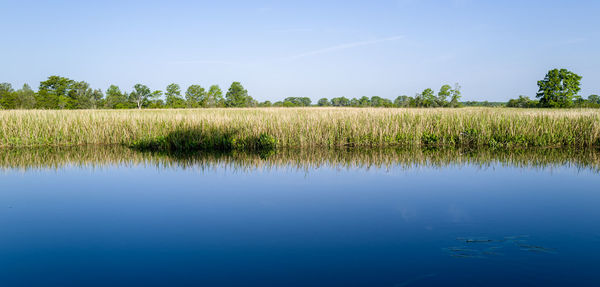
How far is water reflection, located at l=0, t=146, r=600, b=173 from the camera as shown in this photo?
27.5 ft

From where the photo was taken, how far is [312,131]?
11547 millimetres

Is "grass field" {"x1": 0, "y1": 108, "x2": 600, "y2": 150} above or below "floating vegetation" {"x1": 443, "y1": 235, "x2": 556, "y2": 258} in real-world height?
above

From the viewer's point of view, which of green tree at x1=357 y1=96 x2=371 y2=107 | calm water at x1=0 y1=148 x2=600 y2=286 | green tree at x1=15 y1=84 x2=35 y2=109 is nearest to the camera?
calm water at x1=0 y1=148 x2=600 y2=286

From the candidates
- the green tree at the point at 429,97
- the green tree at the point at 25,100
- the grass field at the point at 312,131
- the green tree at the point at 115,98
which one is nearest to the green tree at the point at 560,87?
the green tree at the point at 429,97

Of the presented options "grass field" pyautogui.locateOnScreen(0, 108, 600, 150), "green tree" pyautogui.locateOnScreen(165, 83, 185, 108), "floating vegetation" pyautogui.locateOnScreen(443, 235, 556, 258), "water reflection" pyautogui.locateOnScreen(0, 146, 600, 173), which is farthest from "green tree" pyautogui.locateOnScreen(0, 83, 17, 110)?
"floating vegetation" pyautogui.locateOnScreen(443, 235, 556, 258)

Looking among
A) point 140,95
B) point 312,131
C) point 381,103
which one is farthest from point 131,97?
point 312,131

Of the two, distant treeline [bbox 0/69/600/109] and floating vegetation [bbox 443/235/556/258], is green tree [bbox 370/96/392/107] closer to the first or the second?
distant treeline [bbox 0/69/600/109]

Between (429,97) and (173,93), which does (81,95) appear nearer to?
(173,93)

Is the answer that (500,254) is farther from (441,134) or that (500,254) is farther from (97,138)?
(97,138)

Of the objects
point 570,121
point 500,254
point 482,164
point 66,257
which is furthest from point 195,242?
point 570,121

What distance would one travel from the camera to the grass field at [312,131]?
1143 centimetres

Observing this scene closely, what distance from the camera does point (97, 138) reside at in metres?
12.5

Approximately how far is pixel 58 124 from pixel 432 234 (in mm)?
12710

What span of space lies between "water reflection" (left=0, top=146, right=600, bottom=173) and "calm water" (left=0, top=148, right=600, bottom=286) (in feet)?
3.87
